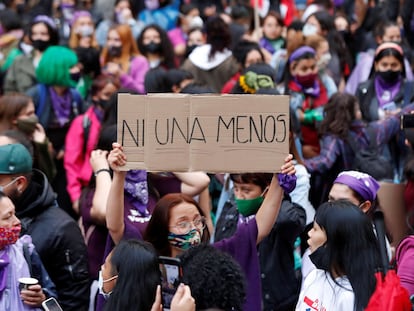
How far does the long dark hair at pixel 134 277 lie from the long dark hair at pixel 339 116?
11.9 ft

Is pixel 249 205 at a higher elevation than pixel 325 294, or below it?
higher

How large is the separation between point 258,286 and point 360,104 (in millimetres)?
4130

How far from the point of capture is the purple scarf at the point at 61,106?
9418 mm

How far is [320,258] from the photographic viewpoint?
4.90 metres

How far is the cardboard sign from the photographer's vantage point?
523 centimetres

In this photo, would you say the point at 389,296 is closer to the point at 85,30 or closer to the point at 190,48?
the point at 190,48

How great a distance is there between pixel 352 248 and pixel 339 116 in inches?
140

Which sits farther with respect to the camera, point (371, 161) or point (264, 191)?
point (371, 161)

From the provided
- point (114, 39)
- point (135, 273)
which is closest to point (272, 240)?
point (135, 273)

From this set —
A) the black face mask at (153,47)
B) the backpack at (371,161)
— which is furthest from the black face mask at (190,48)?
the backpack at (371,161)

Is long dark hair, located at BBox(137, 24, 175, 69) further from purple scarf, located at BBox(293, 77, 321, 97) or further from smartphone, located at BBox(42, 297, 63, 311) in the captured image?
smartphone, located at BBox(42, 297, 63, 311)

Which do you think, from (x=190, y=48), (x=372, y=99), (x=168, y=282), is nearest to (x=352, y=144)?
(x=372, y=99)

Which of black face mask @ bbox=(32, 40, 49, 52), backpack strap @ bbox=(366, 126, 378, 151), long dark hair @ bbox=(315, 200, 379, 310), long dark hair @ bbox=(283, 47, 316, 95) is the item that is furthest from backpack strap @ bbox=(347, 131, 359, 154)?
black face mask @ bbox=(32, 40, 49, 52)

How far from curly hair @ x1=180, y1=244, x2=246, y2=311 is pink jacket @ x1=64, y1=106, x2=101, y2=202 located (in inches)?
162
